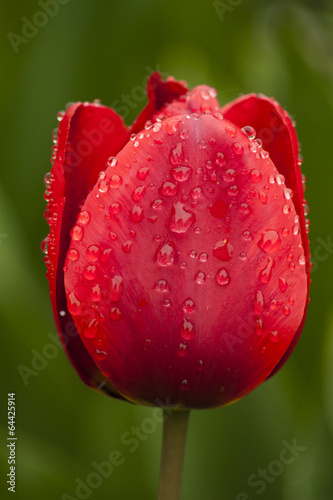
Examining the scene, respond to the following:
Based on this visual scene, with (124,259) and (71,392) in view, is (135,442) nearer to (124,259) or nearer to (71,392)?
(71,392)

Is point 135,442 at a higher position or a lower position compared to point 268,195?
lower

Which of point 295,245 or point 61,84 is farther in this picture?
point 61,84

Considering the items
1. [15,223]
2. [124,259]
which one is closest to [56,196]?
[124,259]

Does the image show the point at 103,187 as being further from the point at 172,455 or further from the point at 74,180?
the point at 172,455

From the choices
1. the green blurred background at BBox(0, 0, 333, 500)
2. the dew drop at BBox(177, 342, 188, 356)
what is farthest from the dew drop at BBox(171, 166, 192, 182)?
the green blurred background at BBox(0, 0, 333, 500)

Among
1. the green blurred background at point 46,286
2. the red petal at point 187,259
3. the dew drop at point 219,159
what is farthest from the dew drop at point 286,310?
the green blurred background at point 46,286

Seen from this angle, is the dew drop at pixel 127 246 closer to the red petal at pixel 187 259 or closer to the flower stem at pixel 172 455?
the red petal at pixel 187 259

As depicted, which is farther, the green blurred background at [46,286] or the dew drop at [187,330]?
the green blurred background at [46,286]
